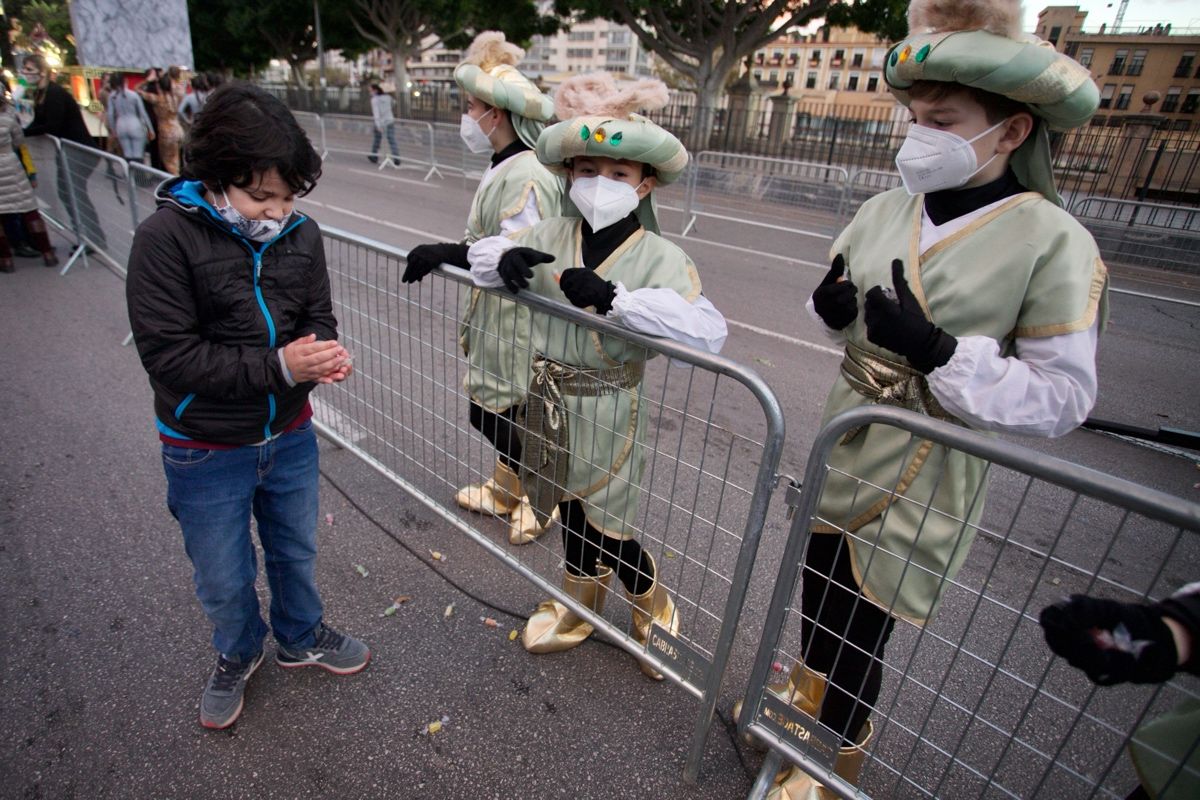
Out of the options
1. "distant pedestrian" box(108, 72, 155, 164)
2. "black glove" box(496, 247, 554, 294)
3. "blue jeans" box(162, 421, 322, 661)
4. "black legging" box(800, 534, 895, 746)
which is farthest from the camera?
"distant pedestrian" box(108, 72, 155, 164)

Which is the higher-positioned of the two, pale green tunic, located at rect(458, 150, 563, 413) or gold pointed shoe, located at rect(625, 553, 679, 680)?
pale green tunic, located at rect(458, 150, 563, 413)

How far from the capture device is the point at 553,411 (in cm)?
221

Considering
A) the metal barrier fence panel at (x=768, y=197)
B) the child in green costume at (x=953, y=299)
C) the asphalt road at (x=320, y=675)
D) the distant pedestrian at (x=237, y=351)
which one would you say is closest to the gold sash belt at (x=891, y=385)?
the child in green costume at (x=953, y=299)

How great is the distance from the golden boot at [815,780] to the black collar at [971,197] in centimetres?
145

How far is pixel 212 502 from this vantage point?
6.45ft

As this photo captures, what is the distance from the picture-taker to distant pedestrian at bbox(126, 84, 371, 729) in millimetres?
1684

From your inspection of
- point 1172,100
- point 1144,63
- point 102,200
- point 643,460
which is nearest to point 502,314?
point 643,460

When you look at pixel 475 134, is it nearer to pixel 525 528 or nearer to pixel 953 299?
pixel 525 528

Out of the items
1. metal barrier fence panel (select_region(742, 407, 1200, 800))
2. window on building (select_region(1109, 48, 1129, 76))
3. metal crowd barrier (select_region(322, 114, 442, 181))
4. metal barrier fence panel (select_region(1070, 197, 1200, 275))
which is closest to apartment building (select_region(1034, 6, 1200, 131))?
window on building (select_region(1109, 48, 1129, 76))

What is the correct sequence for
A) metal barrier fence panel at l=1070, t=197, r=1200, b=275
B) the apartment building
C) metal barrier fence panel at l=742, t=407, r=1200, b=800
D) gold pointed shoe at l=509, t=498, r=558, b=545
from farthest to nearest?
the apartment building
metal barrier fence panel at l=1070, t=197, r=1200, b=275
gold pointed shoe at l=509, t=498, r=558, b=545
metal barrier fence panel at l=742, t=407, r=1200, b=800

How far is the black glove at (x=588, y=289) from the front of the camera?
1.93 m

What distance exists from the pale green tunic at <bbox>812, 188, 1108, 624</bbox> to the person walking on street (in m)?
6.72

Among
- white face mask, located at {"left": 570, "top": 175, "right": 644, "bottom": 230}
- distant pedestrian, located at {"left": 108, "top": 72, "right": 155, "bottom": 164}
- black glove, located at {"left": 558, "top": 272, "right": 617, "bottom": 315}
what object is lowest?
distant pedestrian, located at {"left": 108, "top": 72, "right": 155, "bottom": 164}

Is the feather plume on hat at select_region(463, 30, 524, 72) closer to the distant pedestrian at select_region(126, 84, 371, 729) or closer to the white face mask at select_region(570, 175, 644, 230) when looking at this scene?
the white face mask at select_region(570, 175, 644, 230)
